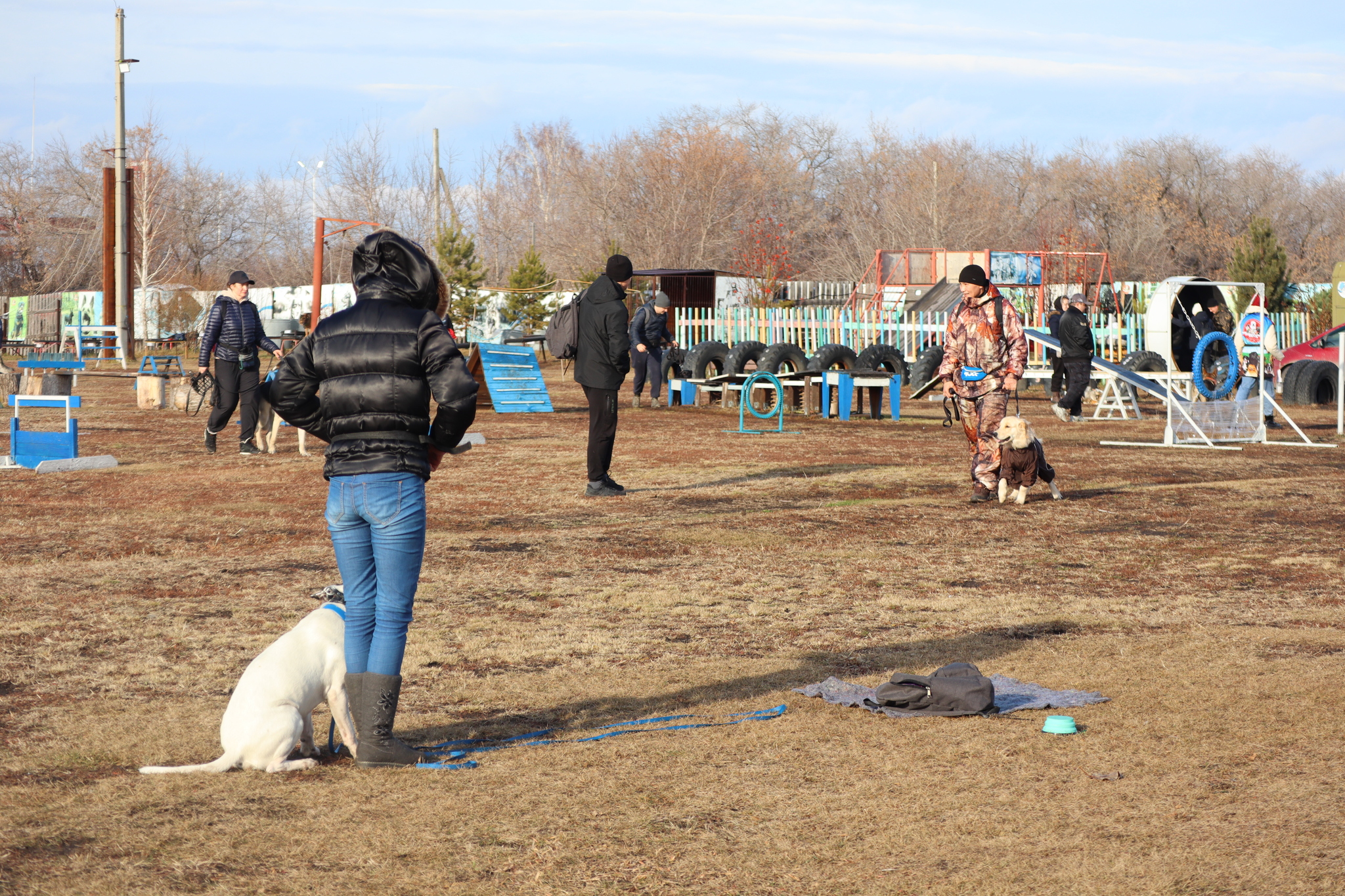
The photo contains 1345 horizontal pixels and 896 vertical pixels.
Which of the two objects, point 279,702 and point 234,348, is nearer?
point 279,702

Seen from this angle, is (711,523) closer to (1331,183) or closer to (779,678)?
(779,678)

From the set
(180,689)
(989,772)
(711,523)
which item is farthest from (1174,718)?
(711,523)

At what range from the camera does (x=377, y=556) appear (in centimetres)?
427

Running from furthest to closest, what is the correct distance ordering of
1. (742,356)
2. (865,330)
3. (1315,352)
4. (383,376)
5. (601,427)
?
(865,330) → (1315,352) → (742,356) → (601,427) → (383,376)

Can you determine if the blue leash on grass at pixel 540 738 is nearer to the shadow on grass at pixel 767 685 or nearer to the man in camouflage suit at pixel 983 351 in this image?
the shadow on grass at pixel 767 685

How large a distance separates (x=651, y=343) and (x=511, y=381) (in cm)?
244

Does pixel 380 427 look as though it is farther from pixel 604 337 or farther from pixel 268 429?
pixel 268 429

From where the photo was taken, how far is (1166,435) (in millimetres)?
16031

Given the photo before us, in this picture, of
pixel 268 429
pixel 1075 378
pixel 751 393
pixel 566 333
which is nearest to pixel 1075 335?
pixel 1075 378

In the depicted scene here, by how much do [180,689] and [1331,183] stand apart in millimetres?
84291

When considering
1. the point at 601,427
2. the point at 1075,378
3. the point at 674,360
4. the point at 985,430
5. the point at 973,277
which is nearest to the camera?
the point at 973,277

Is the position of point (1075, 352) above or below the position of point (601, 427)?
above

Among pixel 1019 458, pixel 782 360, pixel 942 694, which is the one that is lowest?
pixel 942 694

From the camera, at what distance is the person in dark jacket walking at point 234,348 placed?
44.2 ft
